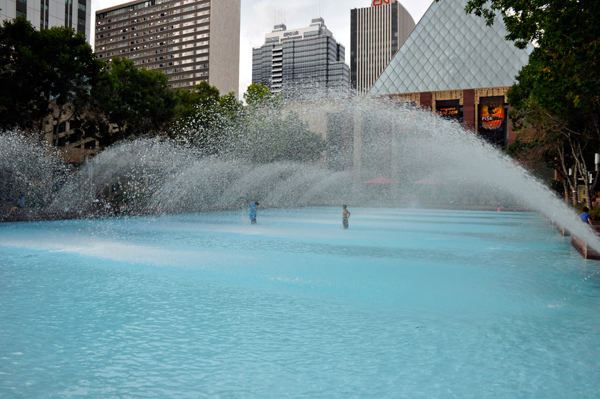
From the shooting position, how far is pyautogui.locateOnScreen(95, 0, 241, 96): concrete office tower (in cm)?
14262

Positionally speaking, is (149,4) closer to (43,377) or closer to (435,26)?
(435,26)

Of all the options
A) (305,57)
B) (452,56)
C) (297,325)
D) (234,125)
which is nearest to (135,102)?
(234,125)

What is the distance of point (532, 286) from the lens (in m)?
10.3

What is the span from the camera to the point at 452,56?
7419 centimetres

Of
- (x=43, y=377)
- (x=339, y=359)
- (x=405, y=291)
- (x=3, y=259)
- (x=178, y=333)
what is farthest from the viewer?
(x=3, y=259)

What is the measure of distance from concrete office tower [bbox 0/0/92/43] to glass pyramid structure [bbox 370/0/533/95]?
4576cm

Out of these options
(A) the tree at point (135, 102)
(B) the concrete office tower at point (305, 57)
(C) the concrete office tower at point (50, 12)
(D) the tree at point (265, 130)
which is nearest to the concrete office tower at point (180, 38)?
(B) the concrete office tower at point (305, 57)

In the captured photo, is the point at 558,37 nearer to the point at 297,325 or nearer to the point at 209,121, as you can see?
the point at 297,325

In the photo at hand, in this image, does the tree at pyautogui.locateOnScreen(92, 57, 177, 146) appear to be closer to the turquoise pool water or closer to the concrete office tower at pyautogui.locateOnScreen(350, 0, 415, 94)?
the turquoise pool water

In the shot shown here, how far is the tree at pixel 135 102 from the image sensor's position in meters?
38.6

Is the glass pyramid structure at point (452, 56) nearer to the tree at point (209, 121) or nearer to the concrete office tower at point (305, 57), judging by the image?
the tree at point (209, 121)

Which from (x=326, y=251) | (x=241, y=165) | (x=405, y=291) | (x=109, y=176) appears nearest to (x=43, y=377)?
(x=405, y=291)

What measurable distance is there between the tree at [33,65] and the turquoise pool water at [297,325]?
779 inches

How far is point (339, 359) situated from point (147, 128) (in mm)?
40196
